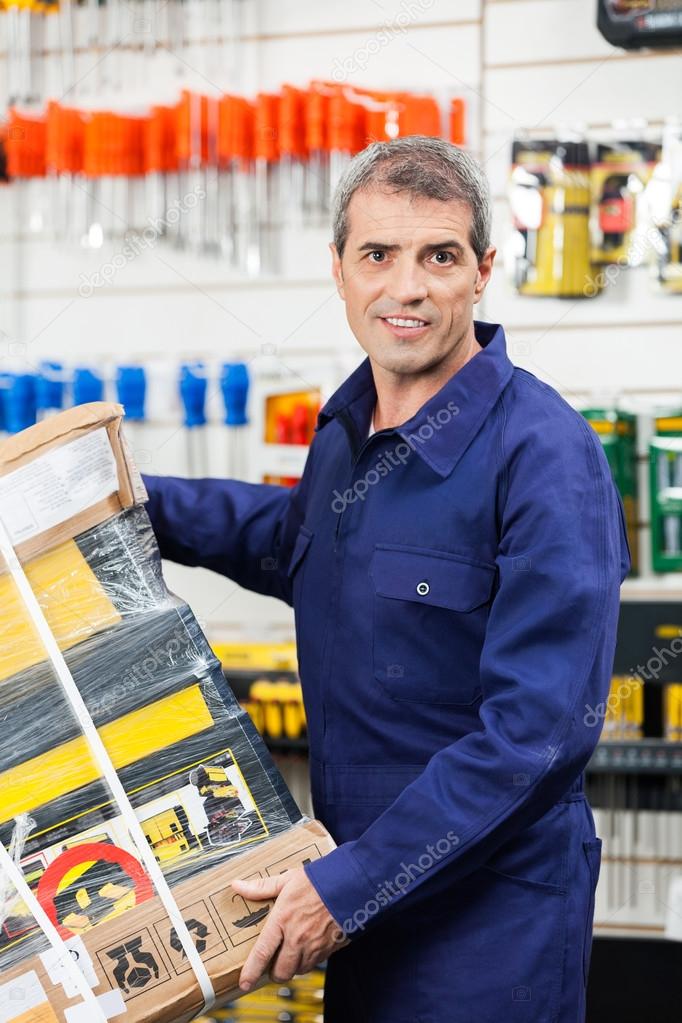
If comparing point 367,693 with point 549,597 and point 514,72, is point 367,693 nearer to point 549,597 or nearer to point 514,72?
point 549,597

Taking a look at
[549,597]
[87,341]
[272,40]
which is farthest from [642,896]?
[272,40]

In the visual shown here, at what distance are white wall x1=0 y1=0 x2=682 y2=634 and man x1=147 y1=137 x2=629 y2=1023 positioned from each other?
4.44 feet

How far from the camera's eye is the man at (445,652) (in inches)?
52.3

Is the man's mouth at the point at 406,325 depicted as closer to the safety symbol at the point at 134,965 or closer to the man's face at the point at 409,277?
the man's face at the point at 409,277

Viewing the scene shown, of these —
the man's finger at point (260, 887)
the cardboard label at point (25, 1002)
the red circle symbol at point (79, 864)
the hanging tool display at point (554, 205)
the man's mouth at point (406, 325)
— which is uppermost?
the hanging tool display at point (554, 205)

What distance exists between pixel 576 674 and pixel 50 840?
0.62 meters

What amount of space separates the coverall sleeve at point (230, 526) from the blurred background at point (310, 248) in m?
0.72

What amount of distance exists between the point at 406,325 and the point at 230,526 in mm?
508

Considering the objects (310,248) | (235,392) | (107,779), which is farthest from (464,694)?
(310,248)

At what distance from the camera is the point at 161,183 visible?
3.01 metres

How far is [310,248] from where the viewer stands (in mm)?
2998

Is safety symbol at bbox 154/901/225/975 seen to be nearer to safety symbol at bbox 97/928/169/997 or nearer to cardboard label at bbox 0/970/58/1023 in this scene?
safety symbol at bbox 97/928/169/997

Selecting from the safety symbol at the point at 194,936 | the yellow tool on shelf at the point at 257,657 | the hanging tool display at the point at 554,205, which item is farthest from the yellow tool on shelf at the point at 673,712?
the safety symbol at the point at 194,936

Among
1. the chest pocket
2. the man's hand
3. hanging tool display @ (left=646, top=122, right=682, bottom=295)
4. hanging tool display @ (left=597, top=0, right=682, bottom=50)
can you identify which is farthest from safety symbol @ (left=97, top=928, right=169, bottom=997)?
hanging tool display @ (left=597, top=0, right=682, bottom=50)
